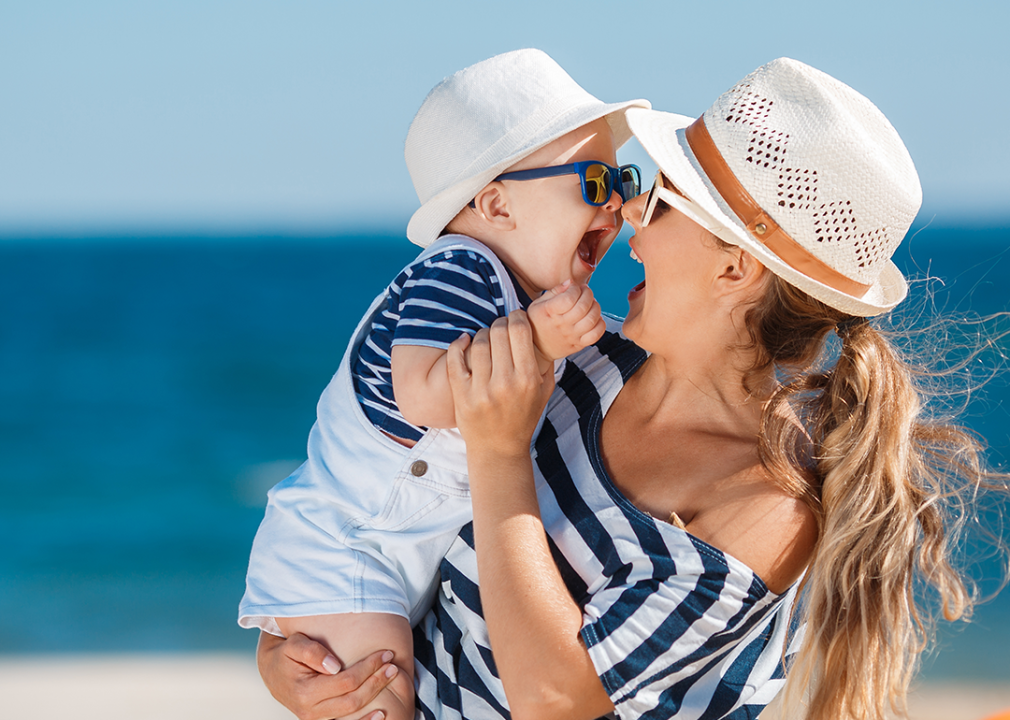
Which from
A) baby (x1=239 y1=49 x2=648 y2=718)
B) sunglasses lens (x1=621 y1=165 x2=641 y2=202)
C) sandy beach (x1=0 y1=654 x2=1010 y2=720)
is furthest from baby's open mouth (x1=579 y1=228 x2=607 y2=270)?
sandy beach (x1=0 y1=654 x2=1010 y2=720)

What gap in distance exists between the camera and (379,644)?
1889mm

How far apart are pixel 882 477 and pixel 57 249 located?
38321mm

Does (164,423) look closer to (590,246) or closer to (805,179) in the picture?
(590,246)

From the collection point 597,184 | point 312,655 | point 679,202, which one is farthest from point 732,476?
point 312,655

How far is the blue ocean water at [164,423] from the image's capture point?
8086 mm

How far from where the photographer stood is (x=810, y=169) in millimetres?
1587

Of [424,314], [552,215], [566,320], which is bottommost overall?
[566,320]

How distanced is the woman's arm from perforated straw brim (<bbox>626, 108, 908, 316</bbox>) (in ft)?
1.42

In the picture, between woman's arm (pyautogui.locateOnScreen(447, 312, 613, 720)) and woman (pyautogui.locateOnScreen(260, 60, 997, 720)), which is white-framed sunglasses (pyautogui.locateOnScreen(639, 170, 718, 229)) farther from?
woman's arm (pyautogui.locateOnScreen(447, 312, 613, 720))

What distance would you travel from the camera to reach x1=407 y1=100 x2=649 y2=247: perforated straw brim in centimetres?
199

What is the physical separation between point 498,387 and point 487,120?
0.71 m

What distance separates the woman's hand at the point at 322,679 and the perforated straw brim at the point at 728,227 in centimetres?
117

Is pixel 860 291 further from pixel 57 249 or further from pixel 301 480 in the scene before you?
pixel 57 249

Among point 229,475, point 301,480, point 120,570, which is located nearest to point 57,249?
point 229,475
